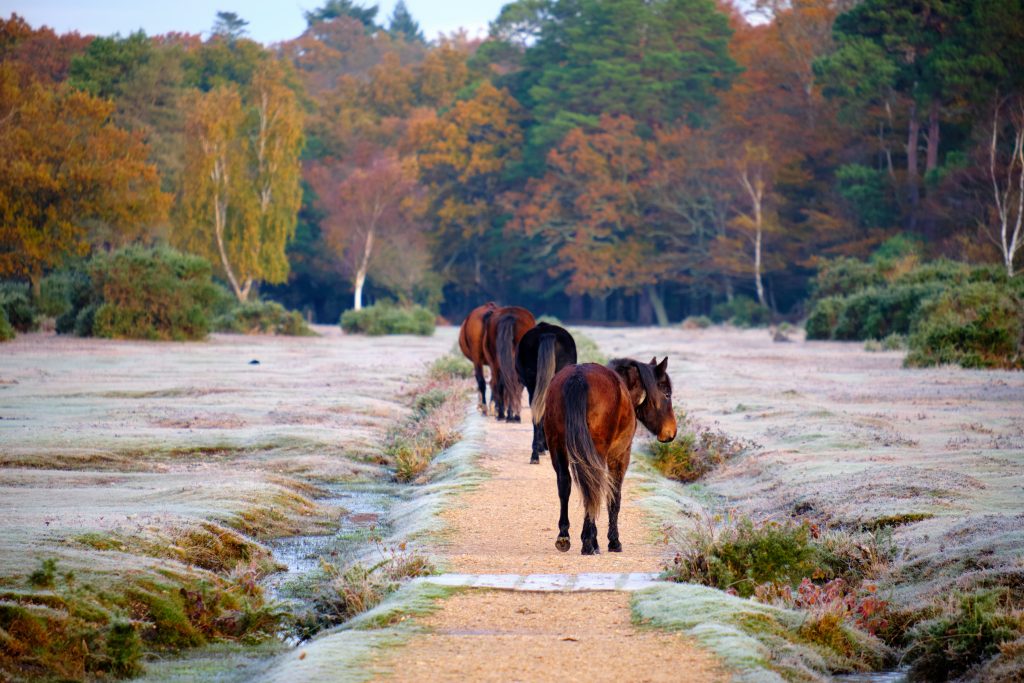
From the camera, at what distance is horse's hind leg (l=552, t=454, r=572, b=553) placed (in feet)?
32.4

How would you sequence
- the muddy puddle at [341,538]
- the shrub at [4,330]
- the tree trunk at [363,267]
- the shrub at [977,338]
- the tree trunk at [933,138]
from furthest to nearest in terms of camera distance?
1. the tree trunk at [363,267]
2. the tree trunk at [933,138]
3. the shrub at [4,330]
4. the shrub at [977,338]
5. the muddy puddle at [341,538]

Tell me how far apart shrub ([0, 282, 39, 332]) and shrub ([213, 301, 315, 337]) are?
963cm

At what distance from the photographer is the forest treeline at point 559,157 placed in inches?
2058

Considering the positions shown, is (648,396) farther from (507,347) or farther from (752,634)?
(507,347)

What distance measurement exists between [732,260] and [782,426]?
51185mm

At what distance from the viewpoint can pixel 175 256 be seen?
148ft

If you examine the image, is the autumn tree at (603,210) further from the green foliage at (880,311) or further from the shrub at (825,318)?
the green foliage at (880,311)

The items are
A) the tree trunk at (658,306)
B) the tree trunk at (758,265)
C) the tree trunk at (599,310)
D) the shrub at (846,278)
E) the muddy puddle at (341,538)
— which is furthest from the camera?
the tree trunk at (599,310)

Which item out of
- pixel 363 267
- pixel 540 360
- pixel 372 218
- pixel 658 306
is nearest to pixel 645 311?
pixel 658 306

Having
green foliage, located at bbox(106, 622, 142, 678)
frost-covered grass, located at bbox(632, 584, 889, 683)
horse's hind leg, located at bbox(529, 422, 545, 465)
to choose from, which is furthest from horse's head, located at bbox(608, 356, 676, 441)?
horse's hind leg, located at bbox(529, 422, 545, 465)

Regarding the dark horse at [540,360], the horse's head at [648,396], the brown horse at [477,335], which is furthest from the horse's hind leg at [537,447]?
the horse's head at [648,396]

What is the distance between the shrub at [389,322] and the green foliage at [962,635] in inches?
2080

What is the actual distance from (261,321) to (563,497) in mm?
46934

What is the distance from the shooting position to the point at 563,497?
9961 millimetres
